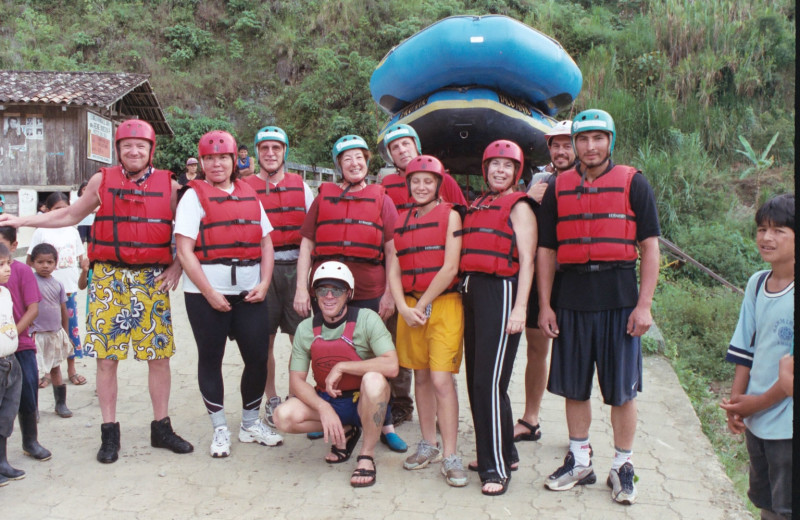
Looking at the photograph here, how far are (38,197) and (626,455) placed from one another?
18.4 meters

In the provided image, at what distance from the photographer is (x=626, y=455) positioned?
10.8 ft

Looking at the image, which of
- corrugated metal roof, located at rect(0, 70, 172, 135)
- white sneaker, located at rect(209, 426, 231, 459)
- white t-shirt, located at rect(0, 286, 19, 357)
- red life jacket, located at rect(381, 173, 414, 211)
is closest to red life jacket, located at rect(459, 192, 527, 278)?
red life jacket, located at rect(381, 173, 414, 211)

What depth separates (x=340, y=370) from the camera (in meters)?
3.55

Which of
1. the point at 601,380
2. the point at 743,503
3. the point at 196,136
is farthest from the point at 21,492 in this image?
the point at 196,136

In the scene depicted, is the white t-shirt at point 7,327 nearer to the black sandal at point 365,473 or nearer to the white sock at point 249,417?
the white sock at point 249,417

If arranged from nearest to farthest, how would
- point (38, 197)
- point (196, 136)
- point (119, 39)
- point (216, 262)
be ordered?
point (216, 262) < point (38, 197) < point (196, 136) < point (119, 39)

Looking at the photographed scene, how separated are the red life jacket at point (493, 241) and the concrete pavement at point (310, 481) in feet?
3.91

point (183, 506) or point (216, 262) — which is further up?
point (216, 262)

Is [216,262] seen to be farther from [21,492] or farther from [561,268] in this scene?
[561,268]

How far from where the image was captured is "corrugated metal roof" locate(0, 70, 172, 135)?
16.3 meters

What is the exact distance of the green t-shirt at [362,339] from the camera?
3609 millimetres

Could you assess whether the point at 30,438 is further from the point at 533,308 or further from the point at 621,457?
the point at 621,457

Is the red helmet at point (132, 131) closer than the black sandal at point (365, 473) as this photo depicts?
No

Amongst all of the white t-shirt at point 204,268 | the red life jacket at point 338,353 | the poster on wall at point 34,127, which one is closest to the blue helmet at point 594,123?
the red life jacket at point 338,353
